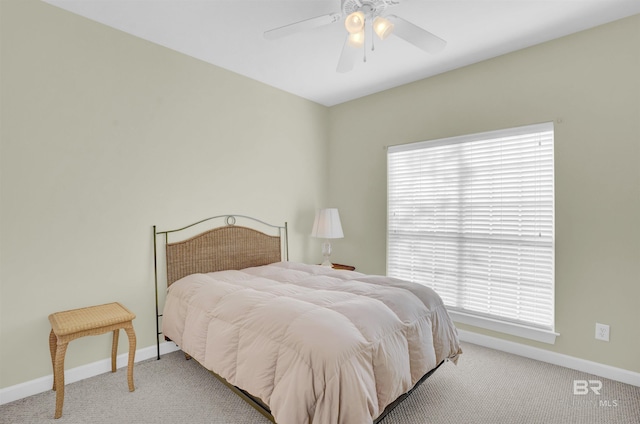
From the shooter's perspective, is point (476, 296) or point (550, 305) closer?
point (550, 305)

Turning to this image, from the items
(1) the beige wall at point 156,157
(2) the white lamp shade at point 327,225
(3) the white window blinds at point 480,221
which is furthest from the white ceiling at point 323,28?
(2) the white lamp shade at point 327,225

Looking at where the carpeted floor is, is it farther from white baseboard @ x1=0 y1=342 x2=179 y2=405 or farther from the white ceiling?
the white ceiling

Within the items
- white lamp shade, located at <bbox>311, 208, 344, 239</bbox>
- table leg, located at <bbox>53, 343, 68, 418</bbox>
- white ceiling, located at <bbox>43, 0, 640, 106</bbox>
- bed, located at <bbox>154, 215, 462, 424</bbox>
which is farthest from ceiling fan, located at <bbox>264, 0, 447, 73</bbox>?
table leg, located at <bbox>53, 343, 68, 418</bbox>

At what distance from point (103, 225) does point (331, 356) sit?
2.15 metres

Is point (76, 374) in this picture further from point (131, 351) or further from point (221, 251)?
point (221, 251)

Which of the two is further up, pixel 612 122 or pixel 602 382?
pixel 612 122

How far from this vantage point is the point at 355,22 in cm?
193

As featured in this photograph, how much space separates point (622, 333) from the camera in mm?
2500

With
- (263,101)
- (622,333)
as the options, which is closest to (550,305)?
(622,333)

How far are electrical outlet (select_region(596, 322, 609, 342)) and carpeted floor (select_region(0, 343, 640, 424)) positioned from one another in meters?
0.31

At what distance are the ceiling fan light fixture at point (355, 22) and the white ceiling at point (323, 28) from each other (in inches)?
18.9

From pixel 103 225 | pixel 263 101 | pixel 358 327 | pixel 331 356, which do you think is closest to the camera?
pixel 331 356

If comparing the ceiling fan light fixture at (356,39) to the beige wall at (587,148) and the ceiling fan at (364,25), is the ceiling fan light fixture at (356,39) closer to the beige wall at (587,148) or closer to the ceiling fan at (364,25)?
the ceiling fan at (364,25)

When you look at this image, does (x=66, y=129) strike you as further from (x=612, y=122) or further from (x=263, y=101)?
(x=612, y=122)
